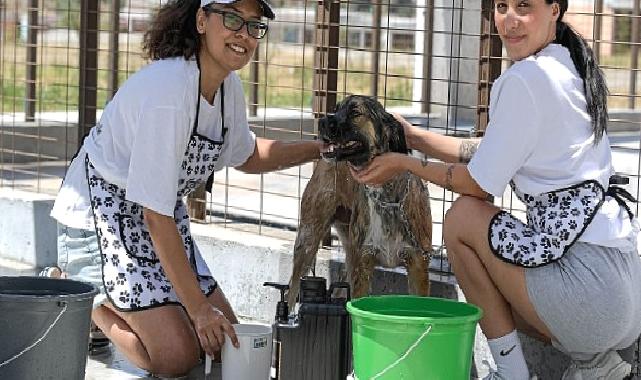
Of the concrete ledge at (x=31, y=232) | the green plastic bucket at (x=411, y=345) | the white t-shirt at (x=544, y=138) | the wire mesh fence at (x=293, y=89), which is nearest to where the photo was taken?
the green plastic bucket at (x=411, y=345)

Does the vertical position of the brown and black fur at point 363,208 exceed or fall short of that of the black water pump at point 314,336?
it exceeds it

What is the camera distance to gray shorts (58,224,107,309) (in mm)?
6145

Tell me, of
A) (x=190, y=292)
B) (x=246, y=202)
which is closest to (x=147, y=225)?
(x=190, y=292)

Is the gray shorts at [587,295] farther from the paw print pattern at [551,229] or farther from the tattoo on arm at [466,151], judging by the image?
the tattoo on arm at [466,151]

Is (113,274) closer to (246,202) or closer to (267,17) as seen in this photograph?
(267,17)

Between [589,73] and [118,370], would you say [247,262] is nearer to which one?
[118,370]

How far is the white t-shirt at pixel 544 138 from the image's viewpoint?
484cm

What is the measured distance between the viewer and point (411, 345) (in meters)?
4.64

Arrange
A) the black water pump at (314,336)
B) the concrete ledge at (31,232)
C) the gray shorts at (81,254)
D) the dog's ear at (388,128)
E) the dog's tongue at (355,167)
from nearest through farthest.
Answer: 1. the black water pump at (314,336)
2. the dog's tongue at (355,167)
3. the dog's ear at (388,128)
4. the gray shorts at (81,254)
5. the concrete ledge at (31,232)

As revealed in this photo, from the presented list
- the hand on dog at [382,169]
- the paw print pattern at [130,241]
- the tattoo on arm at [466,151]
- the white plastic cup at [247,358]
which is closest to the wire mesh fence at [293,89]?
the tattoo on arm at [466,151]

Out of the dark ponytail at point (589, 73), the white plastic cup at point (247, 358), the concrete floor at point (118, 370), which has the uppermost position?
the dark ponytail at point (589, 73)

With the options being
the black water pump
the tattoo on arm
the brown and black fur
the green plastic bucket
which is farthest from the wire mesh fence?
the green plastic bucket

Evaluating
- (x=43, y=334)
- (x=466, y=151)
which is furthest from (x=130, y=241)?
(x=466, y=151)

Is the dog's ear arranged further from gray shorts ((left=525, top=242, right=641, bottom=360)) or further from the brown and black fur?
gray shorts ((left=525, top=242, right=641, bottom=360))
